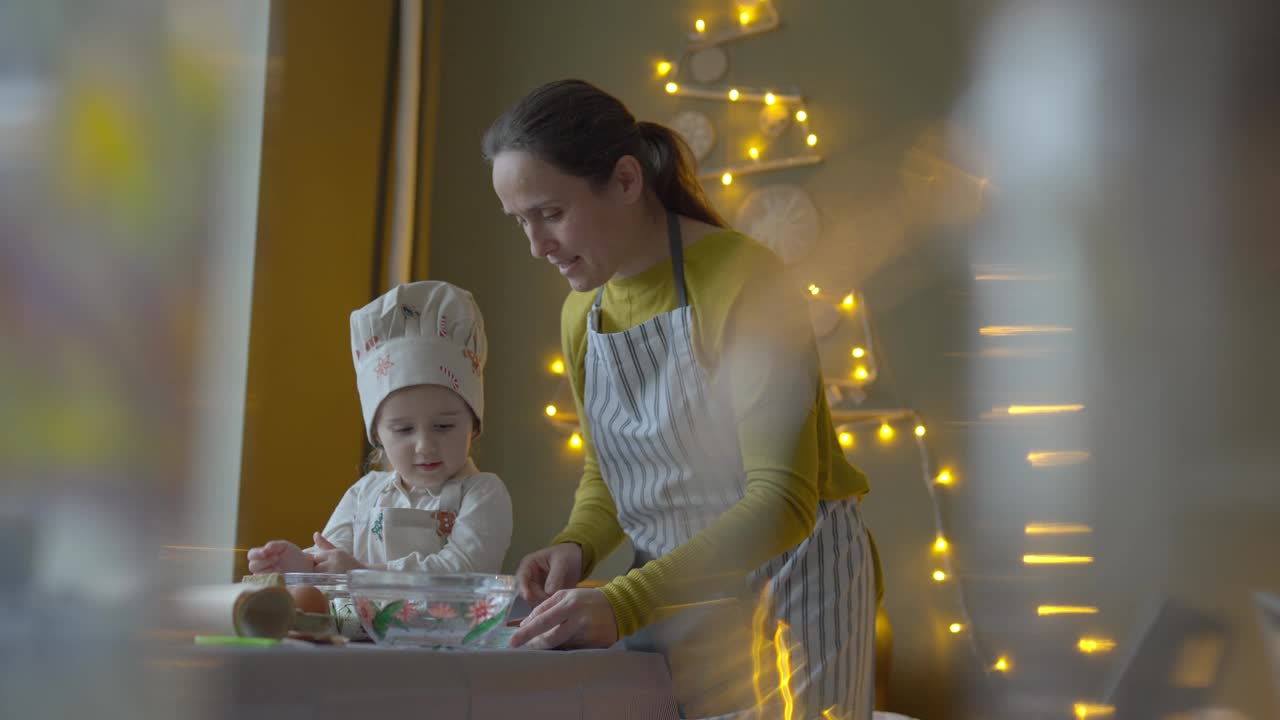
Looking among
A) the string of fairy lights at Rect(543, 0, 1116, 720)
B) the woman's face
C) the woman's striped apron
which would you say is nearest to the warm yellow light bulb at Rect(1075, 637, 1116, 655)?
the string of fairy lights at Rect(543, 0, 1116, 720)

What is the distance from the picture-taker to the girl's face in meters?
1.25

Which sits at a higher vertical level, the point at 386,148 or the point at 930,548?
the point at 386,148

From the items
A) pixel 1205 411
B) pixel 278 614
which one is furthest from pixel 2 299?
pixel 1205 411

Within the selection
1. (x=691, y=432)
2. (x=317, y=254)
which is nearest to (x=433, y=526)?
(x=691, y=432)

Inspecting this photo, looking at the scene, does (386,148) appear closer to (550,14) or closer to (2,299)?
(550,14)

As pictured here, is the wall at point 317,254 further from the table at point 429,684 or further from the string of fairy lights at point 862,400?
the table at point 429,684

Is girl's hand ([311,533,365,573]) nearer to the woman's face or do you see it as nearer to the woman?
the woman

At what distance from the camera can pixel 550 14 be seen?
2557 mm

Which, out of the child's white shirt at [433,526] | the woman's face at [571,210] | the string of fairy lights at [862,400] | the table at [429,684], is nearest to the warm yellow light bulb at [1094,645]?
the string of fairy lights at [862,400]

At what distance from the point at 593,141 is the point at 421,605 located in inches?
20.0

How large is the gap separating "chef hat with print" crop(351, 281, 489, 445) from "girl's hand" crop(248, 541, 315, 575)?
0.92 feet

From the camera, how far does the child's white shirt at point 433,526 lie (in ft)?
3.84

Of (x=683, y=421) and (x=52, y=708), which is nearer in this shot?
(x=52, y=708)

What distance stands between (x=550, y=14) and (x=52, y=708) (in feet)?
8.16
